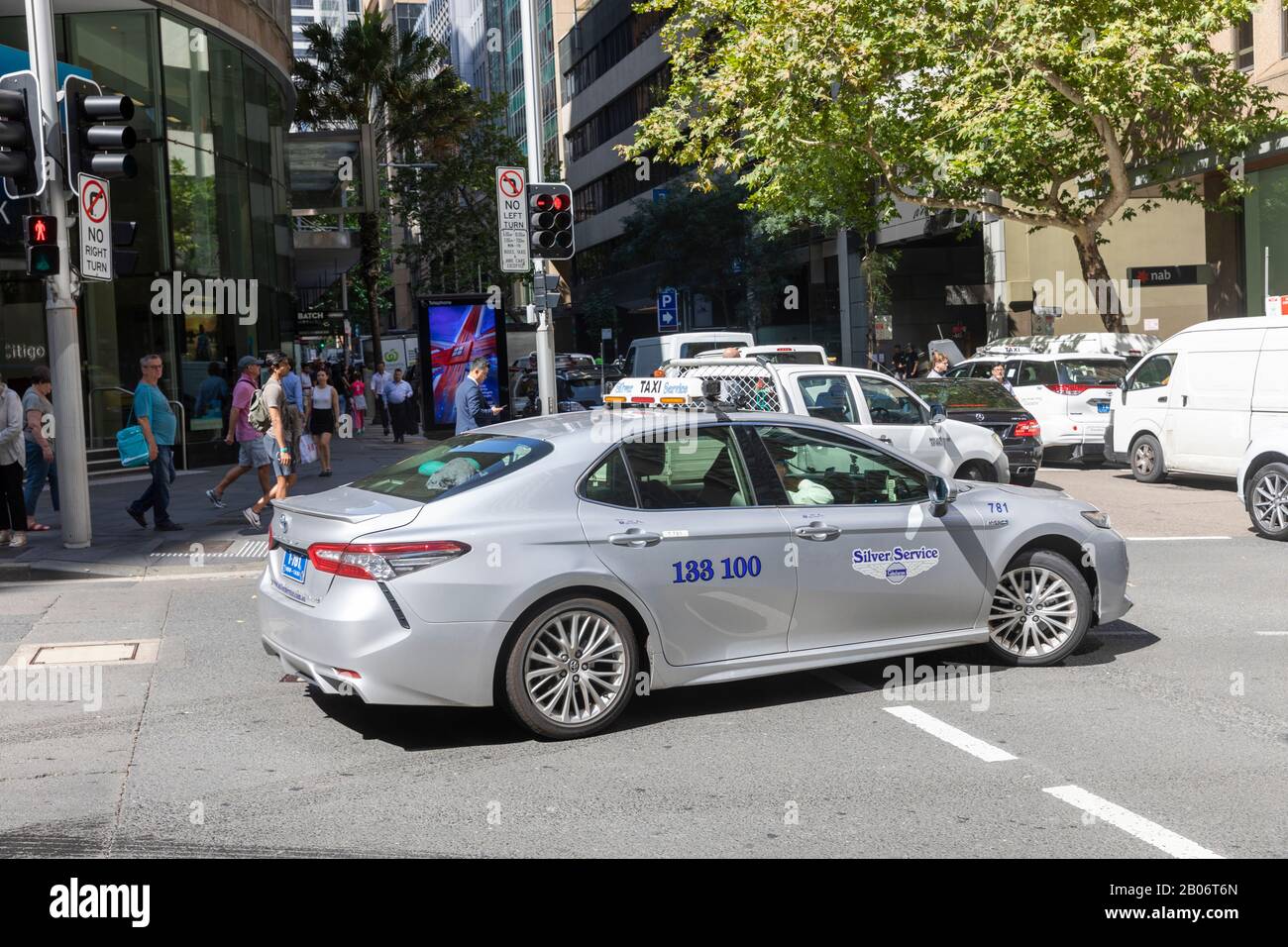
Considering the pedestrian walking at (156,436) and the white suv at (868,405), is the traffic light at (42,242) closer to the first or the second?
the pedestrian walking at (156,436)

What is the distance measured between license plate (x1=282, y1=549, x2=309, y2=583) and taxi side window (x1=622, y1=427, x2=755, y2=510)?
5.33 feet

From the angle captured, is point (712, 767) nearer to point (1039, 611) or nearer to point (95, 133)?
point (1039, 611)

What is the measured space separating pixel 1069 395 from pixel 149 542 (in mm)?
13714

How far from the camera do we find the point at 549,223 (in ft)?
53.0

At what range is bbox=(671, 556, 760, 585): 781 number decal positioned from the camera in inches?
260

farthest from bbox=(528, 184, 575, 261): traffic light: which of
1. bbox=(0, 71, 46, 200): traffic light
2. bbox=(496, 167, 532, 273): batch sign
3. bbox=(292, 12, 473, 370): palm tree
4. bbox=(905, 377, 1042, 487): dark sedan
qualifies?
bbox=(292, 12, 473, 370): palm tree

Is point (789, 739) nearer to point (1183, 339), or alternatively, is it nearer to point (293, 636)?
point (293, 636)

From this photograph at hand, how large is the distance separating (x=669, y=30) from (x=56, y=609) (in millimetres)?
20669

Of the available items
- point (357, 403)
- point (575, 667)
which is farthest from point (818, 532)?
point (357, 403)

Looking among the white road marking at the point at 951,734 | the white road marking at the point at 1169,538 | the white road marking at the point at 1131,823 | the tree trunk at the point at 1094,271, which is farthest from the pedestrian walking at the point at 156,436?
the tree trunk at the point at 1094,271

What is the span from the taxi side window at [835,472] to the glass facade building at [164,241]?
1742cm

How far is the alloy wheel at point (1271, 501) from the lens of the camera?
12914mm

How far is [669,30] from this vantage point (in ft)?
91.6

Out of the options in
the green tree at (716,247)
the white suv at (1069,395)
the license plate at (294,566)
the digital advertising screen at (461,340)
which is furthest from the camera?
the green tree at (716,247)
